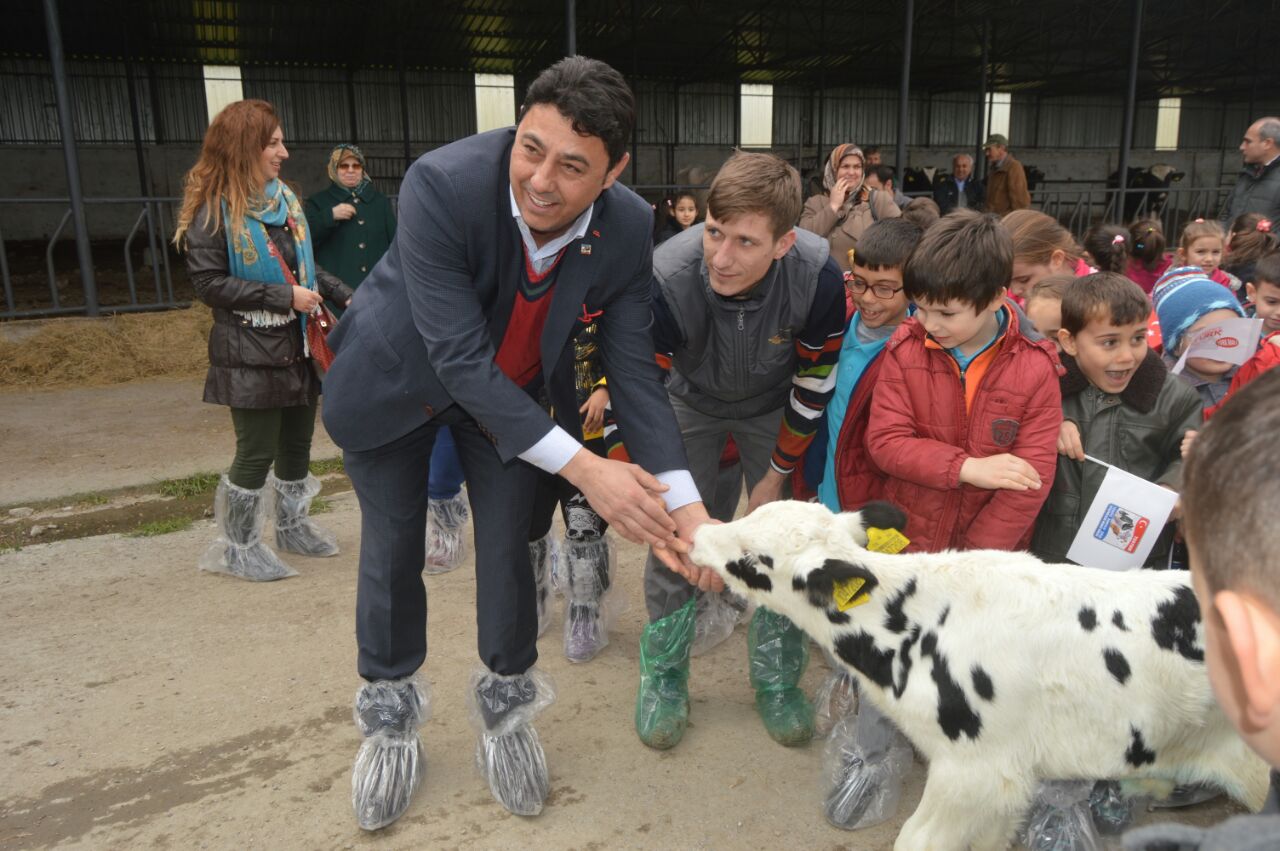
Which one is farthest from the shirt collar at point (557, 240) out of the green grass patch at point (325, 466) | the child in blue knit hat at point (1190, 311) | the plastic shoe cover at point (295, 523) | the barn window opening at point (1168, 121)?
the barn window opening at point (1168, 121)

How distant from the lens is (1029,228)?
12.5ft

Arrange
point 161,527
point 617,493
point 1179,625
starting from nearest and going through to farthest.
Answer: point 1179,625 < point 617,493 < point 161,527

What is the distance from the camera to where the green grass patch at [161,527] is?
4707mm

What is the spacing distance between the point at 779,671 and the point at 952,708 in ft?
2.88

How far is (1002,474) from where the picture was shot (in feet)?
8.21

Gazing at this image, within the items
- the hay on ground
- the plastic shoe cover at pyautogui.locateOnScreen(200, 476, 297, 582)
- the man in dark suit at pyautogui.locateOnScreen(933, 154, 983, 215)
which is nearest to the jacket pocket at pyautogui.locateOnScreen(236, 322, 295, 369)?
the plastic shoe cover at pyautogui.locateOnScreen(200, 476, 297, 582)

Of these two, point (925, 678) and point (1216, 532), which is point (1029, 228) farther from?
point (1216, 532)

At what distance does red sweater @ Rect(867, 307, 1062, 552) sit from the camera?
2.64m

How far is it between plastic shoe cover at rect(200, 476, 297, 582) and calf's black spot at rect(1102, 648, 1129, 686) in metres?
3.41

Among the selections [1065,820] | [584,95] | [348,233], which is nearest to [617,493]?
[584,95]

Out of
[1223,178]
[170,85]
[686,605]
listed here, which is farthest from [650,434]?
[1223,178]

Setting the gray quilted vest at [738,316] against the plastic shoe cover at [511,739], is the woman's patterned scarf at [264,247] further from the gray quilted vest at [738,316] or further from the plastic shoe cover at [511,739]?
the plastic shoe cover at [511,739]

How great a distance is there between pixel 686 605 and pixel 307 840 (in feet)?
4.32

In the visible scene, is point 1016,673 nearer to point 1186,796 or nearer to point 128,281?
point 1186,796
